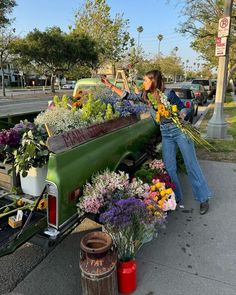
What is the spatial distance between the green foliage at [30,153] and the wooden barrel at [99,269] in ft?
3.24

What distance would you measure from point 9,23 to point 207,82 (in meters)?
19.0

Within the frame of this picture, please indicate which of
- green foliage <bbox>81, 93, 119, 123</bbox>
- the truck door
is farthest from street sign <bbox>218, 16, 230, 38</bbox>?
the truck door

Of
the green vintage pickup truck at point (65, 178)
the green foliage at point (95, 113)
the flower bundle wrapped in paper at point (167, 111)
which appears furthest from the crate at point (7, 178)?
the flower bundle wrapped in paper at point (167, 111)

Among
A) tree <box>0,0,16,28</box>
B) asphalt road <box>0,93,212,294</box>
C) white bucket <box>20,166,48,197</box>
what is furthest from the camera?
tree <box>0,0,16,28</box>

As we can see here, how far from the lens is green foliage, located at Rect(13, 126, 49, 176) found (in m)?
3.01

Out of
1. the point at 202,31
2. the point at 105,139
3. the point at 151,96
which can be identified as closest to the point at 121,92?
the point at 151,96

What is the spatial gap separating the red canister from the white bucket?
120 centimetres

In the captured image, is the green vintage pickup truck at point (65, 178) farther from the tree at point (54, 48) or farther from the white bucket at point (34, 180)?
the tree at point (54, 48)

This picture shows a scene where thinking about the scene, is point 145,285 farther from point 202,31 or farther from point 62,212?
point 202,31

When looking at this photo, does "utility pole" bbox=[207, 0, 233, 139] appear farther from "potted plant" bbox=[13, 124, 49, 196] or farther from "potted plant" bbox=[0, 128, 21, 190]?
"potted plant" bbox=[0, 128, 21, 190]

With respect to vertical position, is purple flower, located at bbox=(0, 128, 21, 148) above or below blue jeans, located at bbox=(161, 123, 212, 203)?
above

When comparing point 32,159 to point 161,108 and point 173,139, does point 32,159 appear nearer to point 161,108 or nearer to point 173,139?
point 161,108

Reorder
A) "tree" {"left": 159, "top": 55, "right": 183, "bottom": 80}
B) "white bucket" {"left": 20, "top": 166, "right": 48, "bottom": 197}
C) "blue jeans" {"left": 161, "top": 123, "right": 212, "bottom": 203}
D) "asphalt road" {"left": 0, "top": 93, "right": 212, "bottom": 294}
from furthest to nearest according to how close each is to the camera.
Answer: "tree" {"left": 159, "top": 55, "right": 183, "bottom": 80}
"blue jeans" {"left": 161, "top": 123, "right": 212, "bottom": 203}
"white bucket" {"left": 20, "top": 166, "right": 48, "bottom": 197}
"asphalt road" {"left": 0, "top": 93, "right": 212, "bottom": 294}

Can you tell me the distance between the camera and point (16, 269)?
3131 millimetres
